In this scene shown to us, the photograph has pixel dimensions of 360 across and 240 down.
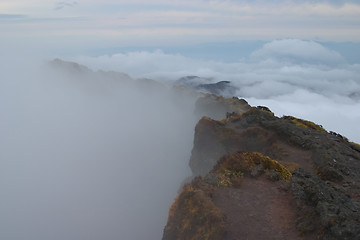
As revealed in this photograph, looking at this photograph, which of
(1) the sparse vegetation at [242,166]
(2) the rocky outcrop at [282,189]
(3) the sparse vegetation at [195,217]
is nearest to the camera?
(2) the rocky outcrop at [282,189]

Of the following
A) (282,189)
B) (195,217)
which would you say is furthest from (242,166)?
(195,217)

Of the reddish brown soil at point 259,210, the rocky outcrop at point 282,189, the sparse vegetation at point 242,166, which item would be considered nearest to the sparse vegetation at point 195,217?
the rocky outcrop at point 282,189

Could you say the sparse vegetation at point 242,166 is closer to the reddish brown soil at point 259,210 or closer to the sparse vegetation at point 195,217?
the reddish brown soil at point 259,210

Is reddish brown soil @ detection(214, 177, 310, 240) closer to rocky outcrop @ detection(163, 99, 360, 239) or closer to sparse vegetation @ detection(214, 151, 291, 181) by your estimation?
rocky outcrop @ detection(163, 99, 360, 239)

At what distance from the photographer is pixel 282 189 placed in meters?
21.0

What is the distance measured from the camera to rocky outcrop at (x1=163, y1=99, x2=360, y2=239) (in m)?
16.2

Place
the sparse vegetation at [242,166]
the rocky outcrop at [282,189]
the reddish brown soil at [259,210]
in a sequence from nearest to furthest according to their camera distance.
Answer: the rocky outcrop at [282,189], the reddish brown soil at [259,210], the sparse vegetation at [242,166]

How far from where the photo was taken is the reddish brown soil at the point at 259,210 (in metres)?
16.8

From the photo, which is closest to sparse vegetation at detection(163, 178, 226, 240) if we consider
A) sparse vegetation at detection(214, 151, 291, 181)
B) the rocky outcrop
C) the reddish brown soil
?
the rocky outcrop

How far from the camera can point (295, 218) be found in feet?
57.1

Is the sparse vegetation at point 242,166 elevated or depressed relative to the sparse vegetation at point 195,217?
elevated

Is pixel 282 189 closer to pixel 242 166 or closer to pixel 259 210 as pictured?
pixel 259 210

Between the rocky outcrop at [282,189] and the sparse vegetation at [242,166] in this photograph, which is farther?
the sparse vegetation at [242,166]

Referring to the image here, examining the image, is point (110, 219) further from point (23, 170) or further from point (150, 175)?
point (23, 170)
